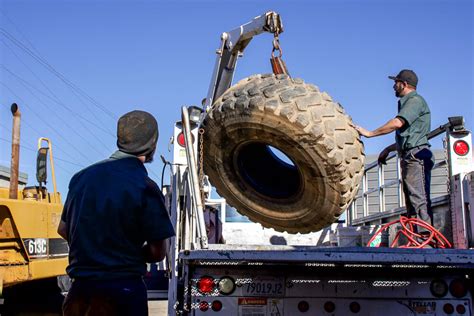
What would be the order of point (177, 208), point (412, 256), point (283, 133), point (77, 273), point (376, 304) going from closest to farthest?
point (77, 273), point (412, 256), point (376, 304), point (283, 133), point (177, 208)

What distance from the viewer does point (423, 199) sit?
5.24 metres

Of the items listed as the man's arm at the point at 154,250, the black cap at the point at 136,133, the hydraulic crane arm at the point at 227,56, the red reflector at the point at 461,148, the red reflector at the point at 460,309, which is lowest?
the red reflector at the point at 460,309

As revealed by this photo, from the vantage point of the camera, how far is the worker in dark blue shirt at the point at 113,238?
2.68 meters

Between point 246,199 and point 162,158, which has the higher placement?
point 162,158

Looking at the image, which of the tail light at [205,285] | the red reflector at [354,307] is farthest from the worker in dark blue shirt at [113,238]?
the red reflector at [354,307]

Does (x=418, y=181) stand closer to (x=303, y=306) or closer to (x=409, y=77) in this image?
(x=409, y=77)

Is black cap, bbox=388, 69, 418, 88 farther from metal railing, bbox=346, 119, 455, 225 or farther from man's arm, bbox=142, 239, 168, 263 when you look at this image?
man's arm, bbox=142, 239, 168, 263

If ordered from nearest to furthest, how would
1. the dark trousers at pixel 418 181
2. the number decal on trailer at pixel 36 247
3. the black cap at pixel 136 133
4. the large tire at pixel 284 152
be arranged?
the black cap at pixel 136 133 < the large tire at pixel 284 152 < the dark trousers at pixel 418 181 < the number decal on trailer at pixel 36 247

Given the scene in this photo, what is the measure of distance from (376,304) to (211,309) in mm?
1046

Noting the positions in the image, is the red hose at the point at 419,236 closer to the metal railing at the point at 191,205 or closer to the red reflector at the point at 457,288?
the red reflector at the point at 457,288

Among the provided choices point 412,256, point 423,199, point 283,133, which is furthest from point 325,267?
point 423,199

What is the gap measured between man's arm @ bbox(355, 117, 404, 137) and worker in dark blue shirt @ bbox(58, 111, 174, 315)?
2.87m

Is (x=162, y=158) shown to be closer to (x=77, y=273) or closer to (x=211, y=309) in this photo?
(x=211, y=309)

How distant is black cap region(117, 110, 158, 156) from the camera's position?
293 cm
